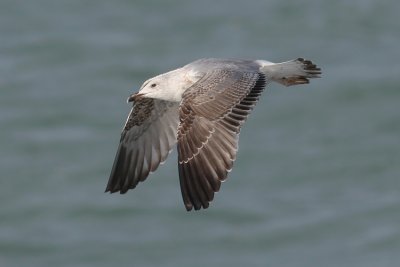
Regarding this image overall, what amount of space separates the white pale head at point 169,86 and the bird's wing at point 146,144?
84 centimetres

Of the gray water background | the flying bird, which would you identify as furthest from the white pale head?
the gray water background

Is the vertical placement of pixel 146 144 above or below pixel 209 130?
above

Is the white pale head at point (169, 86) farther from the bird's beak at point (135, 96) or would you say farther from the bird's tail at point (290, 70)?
the bird's tail at point (290, 70)

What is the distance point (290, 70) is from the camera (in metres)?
9.47

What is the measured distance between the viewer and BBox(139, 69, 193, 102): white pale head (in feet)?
30.1

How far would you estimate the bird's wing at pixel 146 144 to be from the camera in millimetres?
10141

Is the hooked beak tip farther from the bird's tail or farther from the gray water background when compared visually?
the gray water background

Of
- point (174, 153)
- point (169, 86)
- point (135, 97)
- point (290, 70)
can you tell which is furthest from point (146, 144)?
point (174, 153)

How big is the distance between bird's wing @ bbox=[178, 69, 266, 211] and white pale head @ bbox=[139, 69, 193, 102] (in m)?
0.22

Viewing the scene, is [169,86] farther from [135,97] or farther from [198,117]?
[198,117]

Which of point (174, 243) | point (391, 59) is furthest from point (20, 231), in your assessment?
point (391, 59)

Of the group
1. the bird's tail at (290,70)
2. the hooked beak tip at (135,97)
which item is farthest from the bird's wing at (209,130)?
the hooked beak tip at (135,97)

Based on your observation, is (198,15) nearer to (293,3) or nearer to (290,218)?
(293,3)

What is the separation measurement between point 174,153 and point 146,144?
18.3ft
